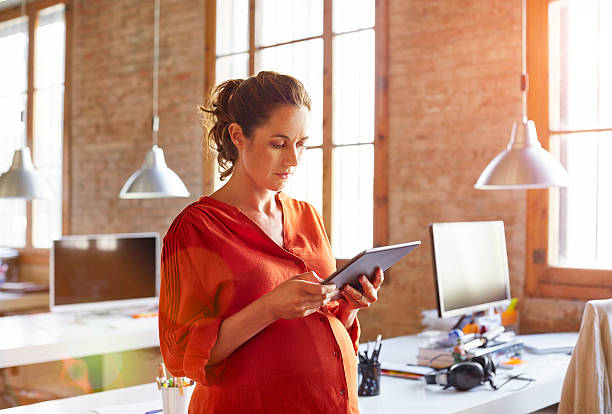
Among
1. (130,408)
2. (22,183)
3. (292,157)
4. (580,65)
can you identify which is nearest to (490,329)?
(580,65)

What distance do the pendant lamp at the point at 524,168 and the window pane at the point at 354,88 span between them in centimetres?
144

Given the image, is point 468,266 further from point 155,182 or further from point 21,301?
point 21,301

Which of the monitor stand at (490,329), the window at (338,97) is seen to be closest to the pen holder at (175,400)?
the monitor stand at (490,329)

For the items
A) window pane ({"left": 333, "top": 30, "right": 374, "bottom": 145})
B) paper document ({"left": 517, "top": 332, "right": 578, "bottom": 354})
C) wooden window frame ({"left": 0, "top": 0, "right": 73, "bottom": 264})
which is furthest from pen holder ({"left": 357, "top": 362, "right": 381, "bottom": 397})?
wooden window frame ({"left": 0, "top": 0, "right": 73, "bottom": 264})

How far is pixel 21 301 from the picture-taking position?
5395mm

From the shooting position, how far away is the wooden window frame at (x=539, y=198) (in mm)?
3656

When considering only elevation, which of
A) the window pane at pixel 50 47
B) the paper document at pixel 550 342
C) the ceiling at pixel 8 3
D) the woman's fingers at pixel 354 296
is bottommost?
the paper document at pixel 550 342

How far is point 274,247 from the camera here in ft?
5.13

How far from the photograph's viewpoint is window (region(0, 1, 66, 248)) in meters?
6.81

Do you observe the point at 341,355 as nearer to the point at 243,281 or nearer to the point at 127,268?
the point at 243,281

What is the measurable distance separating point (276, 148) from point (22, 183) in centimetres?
354

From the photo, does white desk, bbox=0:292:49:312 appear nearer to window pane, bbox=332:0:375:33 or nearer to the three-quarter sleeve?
window pane, bbox=332:0:375:33

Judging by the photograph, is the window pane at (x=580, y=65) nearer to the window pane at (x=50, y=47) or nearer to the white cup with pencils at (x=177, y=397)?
the white cup with pencils at (x=177, y=397)

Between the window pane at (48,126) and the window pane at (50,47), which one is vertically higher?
the window pane at (50,47)
